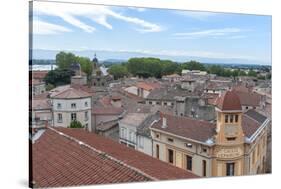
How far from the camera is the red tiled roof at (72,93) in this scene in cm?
402

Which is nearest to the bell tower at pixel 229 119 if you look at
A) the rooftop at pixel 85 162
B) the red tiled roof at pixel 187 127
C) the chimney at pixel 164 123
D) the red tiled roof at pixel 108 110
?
the red tiled roof at pixel 187 127

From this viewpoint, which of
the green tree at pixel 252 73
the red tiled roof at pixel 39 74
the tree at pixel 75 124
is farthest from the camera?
the green tree at pixel 252 73

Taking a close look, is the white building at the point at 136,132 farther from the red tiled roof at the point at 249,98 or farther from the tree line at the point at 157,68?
the red tiled roof at the point at 249,98

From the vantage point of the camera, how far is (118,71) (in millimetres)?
4180

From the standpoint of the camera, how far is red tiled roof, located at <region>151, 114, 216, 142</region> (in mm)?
4344

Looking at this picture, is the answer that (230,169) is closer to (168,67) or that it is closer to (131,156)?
(131,156)

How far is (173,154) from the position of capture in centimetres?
431

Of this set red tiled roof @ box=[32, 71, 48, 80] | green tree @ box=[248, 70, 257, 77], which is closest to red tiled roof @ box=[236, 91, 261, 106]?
green tree @ box=[248, 70, 257, 77]

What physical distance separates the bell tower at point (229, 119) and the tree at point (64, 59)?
142 centimetres

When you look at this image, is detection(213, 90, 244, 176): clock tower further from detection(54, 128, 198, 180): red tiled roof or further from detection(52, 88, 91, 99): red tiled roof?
detection(52, 88, 91, 99): red tiled roof

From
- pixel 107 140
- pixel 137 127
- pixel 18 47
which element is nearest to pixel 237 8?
pixel 137 127

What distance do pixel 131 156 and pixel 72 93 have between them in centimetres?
76

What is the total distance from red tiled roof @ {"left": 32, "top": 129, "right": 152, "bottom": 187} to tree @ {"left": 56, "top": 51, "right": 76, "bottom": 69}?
56 cm

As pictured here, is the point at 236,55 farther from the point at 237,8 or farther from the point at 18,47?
the point at 18,47
